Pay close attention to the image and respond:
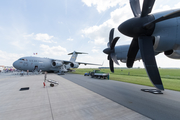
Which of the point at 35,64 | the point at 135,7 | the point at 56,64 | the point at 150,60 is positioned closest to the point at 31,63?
the point at 35,64

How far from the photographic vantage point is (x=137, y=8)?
5.90 meters

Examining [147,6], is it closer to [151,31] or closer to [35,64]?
[151,31]

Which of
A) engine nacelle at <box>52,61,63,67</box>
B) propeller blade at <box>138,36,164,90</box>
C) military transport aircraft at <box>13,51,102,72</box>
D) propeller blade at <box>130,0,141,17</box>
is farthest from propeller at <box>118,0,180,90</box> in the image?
engine nacelle at <box>52,61,63,67</box>

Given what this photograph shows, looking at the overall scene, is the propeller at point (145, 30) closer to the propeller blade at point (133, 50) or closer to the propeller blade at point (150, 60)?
the propeller blade at point (150, 60)

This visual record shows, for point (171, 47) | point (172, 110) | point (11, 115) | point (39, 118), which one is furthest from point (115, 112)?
point (171, 47)

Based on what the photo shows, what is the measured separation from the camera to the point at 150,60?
4.70 meters

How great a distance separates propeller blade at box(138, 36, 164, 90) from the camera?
4.09m

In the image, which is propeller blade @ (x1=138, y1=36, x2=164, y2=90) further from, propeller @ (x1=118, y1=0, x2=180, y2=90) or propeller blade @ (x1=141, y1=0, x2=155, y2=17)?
propeller blade @ (x1=141, y1=0, x2=155, y2=17)

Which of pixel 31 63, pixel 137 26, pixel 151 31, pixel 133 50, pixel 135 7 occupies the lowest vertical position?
pixel 133 50

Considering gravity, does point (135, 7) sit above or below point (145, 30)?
above

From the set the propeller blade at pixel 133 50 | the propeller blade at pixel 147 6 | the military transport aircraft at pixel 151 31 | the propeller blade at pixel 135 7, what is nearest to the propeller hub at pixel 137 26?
the military transport aircraft at pixel 151 31

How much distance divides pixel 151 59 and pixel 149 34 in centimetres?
157

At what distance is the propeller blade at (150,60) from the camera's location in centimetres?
409

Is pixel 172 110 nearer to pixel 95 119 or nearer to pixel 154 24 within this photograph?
pixel 95 119
